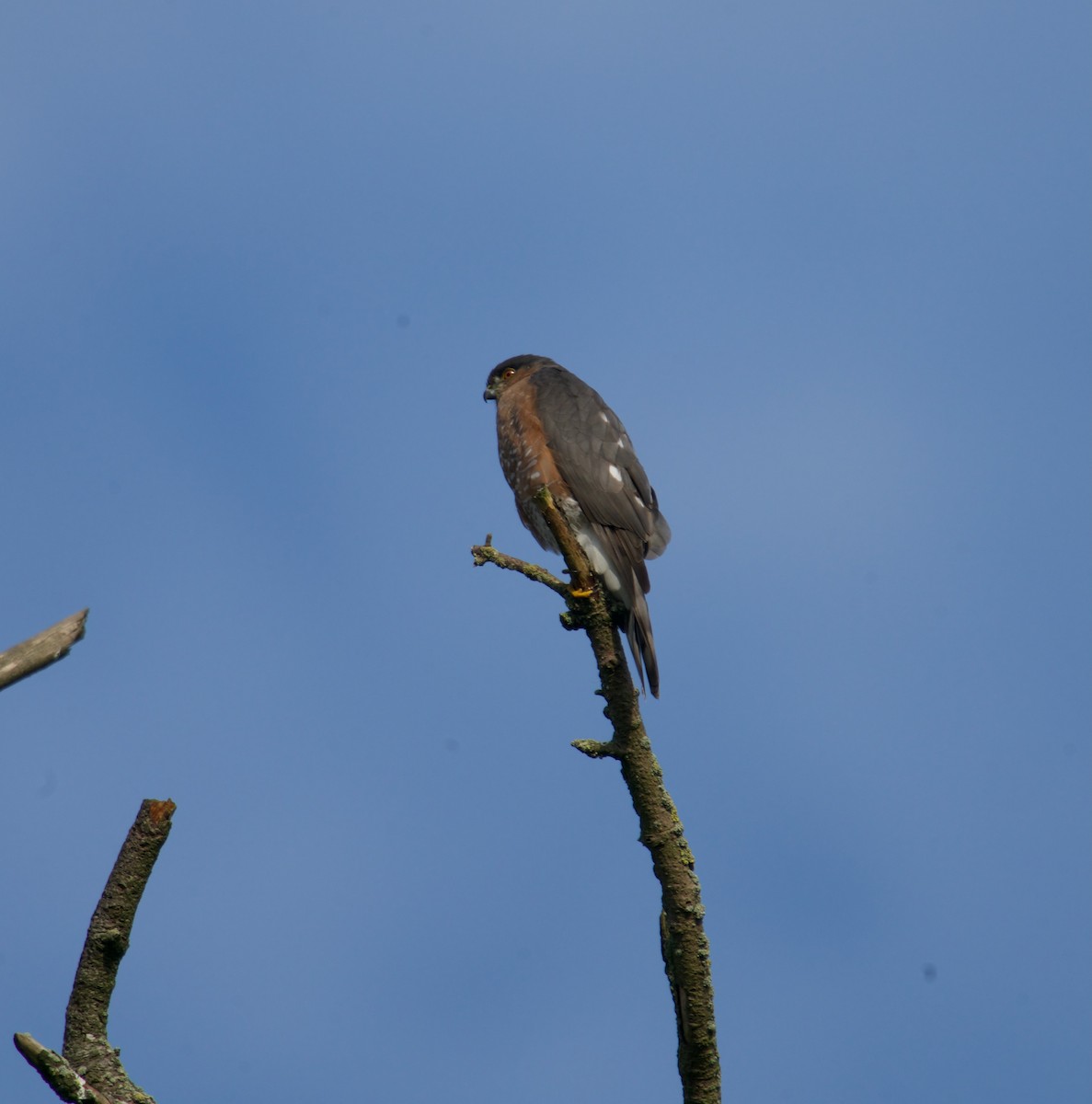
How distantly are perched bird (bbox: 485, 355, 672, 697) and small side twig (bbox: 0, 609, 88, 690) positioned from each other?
2.92 metres

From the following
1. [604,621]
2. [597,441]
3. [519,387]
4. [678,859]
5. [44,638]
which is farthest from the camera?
[519,387]

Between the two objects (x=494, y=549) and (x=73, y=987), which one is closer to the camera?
(x=73, y=987)

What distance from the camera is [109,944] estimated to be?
3.20 m

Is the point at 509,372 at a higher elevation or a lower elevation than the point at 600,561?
higher

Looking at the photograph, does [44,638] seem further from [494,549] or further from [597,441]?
[597,441]

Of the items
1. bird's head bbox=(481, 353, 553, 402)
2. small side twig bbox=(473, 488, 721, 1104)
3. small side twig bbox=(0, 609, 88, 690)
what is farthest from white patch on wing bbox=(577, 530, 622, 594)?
small side twig bbox=(0, 609, 88, 690)

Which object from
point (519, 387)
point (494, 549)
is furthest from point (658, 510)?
point (494, 549)

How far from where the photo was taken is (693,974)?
3.93 meters

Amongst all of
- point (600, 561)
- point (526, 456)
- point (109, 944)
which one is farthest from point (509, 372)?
point (109, 944)

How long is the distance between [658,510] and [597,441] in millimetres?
494

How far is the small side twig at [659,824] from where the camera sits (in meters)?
3.86

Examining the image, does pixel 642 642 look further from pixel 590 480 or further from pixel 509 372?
pixel 509 372

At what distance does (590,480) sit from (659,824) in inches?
100

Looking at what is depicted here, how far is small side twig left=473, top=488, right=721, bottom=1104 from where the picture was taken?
3.86m
